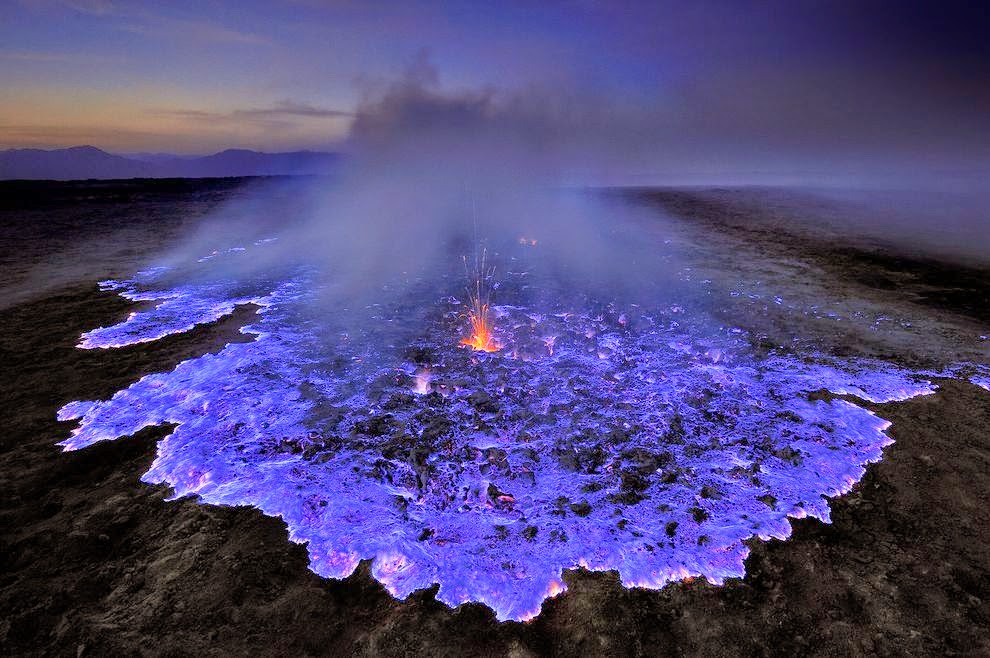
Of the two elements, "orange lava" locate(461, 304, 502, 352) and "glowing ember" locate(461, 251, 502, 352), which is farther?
"glowing ember" locate(461, 251, 502, 352)

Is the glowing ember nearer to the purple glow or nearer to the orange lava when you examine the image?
the orange lava

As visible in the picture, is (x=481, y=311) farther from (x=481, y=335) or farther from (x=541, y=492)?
(x=541, y=492)

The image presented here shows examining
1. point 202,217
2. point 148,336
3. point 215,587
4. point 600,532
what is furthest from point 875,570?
point 202,217

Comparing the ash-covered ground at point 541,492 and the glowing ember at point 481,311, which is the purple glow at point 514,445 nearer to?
the ash-covered ground at point 541,492

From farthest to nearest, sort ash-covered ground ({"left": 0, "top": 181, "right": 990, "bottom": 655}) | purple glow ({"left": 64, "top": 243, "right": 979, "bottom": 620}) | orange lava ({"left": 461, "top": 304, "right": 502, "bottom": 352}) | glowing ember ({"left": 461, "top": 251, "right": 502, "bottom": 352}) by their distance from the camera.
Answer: glowing ember ({"left": 461, "top": 251, "right": 502, "bottom": 352})
orange lava ({"left": 461, "top": 304, "right": 502, "bottom": 352})
purple glow ({"left": 64, "top": 243, "right": 979, "bottom": 620})
ash-covered ground ({"left": 0, "top": 181, "right": 990, "bottom": 655})

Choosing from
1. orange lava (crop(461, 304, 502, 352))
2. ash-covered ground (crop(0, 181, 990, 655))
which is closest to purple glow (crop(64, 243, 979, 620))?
ash-covered ground (crop(0, 181, 990, 655))
